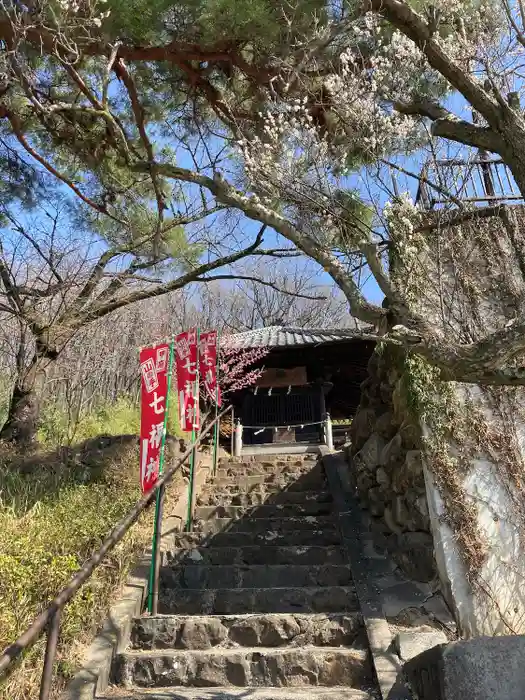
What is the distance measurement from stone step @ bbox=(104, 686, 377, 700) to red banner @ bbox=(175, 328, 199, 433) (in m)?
3.84

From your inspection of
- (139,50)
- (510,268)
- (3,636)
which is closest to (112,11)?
(139,50)

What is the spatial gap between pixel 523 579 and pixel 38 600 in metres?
3.69

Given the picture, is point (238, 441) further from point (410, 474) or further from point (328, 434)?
point (410, 474)

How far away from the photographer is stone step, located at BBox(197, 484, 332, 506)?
6.48 m

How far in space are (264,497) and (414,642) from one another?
3.27 m

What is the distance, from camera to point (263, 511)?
6199 millimetres

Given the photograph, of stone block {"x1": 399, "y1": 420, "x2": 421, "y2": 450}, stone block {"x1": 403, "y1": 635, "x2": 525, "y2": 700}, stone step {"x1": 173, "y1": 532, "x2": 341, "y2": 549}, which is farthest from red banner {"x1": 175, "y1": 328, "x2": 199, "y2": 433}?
stone block {"x1": 403, "y1": 635, "x2": 525, "y2": 700}

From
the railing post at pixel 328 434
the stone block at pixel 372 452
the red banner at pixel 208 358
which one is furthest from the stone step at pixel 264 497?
the railing post at pixel 328 434

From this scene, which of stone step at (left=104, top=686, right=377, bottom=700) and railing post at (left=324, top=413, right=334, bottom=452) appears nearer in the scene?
stone step at (left=104, top=686, right=377, bottom=700)

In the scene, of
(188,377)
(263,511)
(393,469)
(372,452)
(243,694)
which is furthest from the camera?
(188,377)

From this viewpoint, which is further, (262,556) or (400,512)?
(262,556)

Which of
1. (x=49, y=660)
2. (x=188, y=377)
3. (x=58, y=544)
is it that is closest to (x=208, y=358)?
(x=188, y=377)

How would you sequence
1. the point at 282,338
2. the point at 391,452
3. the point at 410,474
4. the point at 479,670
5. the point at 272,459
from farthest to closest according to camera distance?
1. the point at 282,338
2. the point at 272,459
3. the point at 391,452
4. the point at 410,474
5. the point at 479,670

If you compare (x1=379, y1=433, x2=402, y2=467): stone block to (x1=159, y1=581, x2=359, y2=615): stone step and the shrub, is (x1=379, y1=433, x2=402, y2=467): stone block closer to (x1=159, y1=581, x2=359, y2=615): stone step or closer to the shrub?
(x1=159, y1=581, x2=359, y2=615): stone step
